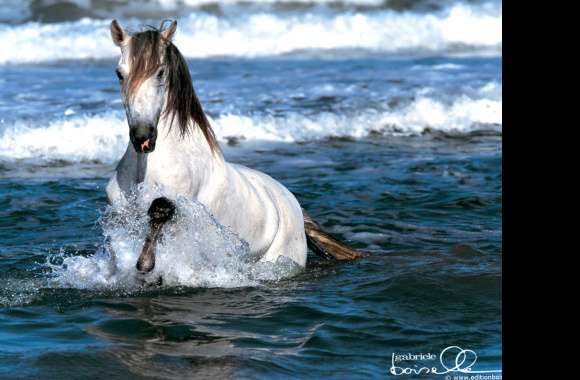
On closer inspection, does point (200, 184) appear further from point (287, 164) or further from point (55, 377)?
point (287, 164)

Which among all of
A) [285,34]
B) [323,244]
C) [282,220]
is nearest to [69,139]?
[323,244]

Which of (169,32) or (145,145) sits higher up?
(169,32)

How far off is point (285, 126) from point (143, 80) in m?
7.78

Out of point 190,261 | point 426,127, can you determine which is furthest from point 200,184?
point 426,127

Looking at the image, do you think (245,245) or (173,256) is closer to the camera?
(173,256)

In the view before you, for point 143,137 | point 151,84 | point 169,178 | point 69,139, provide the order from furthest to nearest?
point 69,139, point 169,178, point 151,84, point 143,137

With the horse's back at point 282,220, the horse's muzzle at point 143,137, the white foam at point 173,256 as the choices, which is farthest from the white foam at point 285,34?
the horse's muzzle at point 143,137

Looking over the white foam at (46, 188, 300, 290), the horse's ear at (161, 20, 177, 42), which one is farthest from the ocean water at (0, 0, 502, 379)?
the horse's ear at (161, 20, 177, 42)

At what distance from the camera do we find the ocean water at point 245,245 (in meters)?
4.74

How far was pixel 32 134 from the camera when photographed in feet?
37.4

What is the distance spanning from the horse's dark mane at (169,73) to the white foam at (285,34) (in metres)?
16.0

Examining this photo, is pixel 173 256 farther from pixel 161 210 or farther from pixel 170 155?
pixel 170 155

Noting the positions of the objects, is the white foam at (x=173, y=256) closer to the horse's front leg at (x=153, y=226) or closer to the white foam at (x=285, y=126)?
the horse's front leg at (x=153, y=226)

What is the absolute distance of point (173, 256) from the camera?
5426 millimetres
